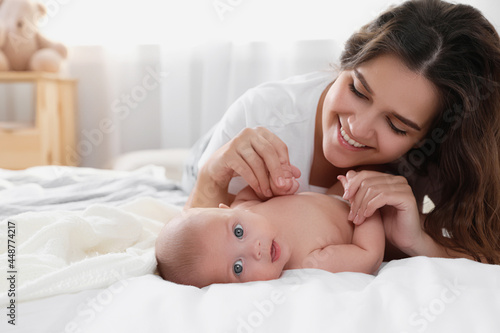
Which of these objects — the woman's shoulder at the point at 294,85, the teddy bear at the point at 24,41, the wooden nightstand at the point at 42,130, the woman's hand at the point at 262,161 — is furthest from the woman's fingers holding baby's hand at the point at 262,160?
the teddy bear at the point at 24,41

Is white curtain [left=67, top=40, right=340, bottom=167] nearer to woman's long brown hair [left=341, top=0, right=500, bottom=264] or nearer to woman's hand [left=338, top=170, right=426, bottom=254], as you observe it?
woman's long brown hair [left=341, top=0, right=500, bottom=264]

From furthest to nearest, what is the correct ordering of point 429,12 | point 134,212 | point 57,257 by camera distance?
point 134,212, point 429,12, point 57,257

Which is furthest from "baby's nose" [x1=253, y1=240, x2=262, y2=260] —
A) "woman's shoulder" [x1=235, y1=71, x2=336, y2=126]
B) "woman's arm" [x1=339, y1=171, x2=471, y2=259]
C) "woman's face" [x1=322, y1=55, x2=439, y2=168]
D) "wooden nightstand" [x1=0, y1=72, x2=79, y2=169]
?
"wooden nightstand" [x1=0, y1=72, x2=79, y2=169]

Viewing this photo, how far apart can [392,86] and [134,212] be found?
Result: 701 millimetres

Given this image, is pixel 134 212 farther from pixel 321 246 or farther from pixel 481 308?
pixel 481 308

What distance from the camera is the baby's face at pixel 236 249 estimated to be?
90 centimetres

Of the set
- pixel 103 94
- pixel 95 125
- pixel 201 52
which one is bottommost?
pixel 95 125

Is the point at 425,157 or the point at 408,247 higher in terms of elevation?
the point at 425,157

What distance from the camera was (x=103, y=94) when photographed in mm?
3270

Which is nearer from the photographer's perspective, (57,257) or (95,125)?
(57,257)

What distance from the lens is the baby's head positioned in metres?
0.89

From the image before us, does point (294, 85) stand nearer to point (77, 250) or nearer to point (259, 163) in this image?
point (259, 163)

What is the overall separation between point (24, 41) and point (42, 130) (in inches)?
21.3

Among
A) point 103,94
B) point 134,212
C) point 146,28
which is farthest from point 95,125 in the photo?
point 134,212
